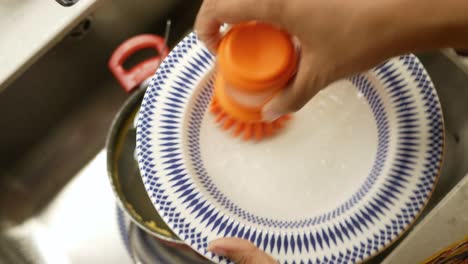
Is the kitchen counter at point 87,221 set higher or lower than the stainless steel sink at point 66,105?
lower

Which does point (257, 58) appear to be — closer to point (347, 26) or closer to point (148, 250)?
point (347, 26)

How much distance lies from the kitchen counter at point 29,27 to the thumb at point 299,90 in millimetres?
280

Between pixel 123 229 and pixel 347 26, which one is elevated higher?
pixel 347 26

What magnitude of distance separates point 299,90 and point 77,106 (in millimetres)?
501

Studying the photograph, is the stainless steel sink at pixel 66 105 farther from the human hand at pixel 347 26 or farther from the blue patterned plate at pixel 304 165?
the human hand at pixel 347 26

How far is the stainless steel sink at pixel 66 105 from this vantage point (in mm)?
619

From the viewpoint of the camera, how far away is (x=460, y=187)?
343mm

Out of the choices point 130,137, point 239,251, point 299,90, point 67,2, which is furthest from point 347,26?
point 130,137

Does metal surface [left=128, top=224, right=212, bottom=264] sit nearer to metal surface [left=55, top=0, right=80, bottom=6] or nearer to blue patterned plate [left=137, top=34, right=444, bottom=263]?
blue patterned plate [left=137, top=34, right=444, bottom=263]

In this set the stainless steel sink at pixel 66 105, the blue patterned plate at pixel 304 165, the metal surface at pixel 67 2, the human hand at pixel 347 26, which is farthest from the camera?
the stainless steel sink at pixel 66 105

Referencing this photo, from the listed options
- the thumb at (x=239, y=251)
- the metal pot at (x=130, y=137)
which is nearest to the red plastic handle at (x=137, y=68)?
the metal pot at (x=130, y=137)

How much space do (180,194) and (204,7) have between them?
0.17 meters

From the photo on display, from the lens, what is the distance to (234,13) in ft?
1.05

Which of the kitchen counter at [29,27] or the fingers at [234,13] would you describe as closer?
the fingers at [234,13]
